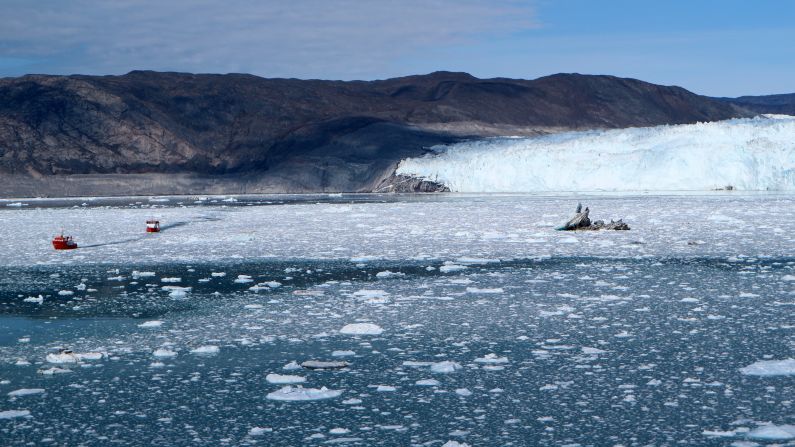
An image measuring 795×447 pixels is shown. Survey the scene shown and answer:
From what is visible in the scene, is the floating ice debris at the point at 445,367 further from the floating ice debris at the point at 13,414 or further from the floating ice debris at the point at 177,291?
the floating ice debris at the point at 177,291

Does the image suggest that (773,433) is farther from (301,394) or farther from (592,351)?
(301,394)

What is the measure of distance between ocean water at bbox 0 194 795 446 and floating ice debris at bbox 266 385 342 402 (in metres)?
0.02

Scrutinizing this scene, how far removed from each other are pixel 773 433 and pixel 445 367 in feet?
5.78

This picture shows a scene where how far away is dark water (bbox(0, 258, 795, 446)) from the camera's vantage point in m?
3.69

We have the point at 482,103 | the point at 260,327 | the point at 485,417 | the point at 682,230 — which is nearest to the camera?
the point at 485,417

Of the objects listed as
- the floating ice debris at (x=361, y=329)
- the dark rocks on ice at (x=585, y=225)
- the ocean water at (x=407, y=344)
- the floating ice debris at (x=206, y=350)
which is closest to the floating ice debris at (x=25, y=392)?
the ocean water at (x=407, y=344)

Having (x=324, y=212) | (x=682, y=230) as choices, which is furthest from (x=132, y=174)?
(x=682, y=230)

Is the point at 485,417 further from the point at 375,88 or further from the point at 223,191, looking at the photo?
the point at 375,88

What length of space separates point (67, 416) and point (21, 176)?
136ft

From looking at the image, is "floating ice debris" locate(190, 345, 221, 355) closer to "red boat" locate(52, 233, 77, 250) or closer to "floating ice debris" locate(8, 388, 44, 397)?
"floating ice debris" locate(8, 388, 44, 397)

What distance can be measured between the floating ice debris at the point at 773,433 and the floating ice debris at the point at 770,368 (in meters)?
0.92

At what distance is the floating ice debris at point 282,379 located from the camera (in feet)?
14.7

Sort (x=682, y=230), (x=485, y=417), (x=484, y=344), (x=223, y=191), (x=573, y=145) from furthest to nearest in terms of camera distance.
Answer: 1. (x=223, y=191)
2. (x=573, y=145)
3. (x=682, y=230)
4. (x=484, y=344)
5. (x=485, y=417)

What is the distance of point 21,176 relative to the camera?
41562mm
